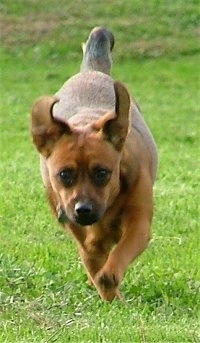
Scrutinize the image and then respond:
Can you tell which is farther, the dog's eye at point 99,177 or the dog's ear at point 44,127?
the dog's ear at point 44,127

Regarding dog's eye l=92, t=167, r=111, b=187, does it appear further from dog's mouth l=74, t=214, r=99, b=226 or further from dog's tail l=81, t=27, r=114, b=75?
dog's tail l=81, t=27, r=114, b=75

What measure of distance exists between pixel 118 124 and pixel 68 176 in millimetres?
470

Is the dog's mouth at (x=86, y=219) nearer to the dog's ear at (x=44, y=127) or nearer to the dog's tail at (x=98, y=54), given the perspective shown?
the dog's ear at (x=44, y=127)

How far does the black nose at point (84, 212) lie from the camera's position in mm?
6957

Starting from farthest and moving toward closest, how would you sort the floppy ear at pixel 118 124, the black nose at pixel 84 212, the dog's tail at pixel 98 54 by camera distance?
1. the dog's tail at pixel 98 54
2. the floppy ear at pixel 118 124
3. the black nose at pixel 84 212

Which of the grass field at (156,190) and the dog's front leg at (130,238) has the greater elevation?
the dog's front leg at (130,238)

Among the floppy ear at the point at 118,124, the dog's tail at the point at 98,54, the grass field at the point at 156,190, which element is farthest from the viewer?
the dog's tail at the point at 98,54

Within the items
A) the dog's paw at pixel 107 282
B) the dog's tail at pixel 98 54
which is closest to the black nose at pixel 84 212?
the dog's paw at pixel 107 282

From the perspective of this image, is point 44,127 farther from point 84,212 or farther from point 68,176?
point 84,212

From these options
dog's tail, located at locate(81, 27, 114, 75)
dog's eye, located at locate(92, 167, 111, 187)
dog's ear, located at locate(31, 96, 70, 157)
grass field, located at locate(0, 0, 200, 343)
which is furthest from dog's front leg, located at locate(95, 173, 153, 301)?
dog's tail, located at locate(81, 27, 114, 75)

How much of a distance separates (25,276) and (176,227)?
2464mm

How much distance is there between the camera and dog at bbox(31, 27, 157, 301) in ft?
23.3

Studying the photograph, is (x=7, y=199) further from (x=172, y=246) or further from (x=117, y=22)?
(x=117, y=22)

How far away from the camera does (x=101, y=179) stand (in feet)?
23.3
